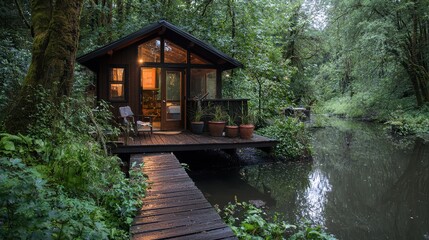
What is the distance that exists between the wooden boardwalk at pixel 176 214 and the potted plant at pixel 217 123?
3733 millimetres

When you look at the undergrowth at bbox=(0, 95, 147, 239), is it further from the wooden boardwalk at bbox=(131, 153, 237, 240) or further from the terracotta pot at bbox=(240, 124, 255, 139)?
the terracotta pot at bbox=(240, 124, 255, 139)

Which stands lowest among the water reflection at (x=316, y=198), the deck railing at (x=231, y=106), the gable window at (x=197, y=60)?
the water reflection at (x=316, y=198)

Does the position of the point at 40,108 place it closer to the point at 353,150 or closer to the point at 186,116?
the point at 186,116

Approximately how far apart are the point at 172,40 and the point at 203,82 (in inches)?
67.0

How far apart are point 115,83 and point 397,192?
321 inches

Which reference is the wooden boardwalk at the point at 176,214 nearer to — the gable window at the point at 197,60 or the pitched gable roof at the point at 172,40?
the pitched gable roof at the point at 172,40

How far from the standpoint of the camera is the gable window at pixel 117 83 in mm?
9117

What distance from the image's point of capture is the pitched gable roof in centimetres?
835

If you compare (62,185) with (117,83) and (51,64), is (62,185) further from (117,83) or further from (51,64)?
(117,83)

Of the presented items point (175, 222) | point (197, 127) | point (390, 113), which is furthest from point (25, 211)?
point (390, 113)

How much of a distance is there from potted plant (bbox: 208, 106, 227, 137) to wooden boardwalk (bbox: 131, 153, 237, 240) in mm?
3733

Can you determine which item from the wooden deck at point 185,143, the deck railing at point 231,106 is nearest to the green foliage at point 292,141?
the wooden deck at point 185,143

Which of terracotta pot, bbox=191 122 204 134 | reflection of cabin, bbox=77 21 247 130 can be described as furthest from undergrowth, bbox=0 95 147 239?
reflection of cabin, bbox=77 21 247 130

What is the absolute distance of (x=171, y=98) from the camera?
963cm
